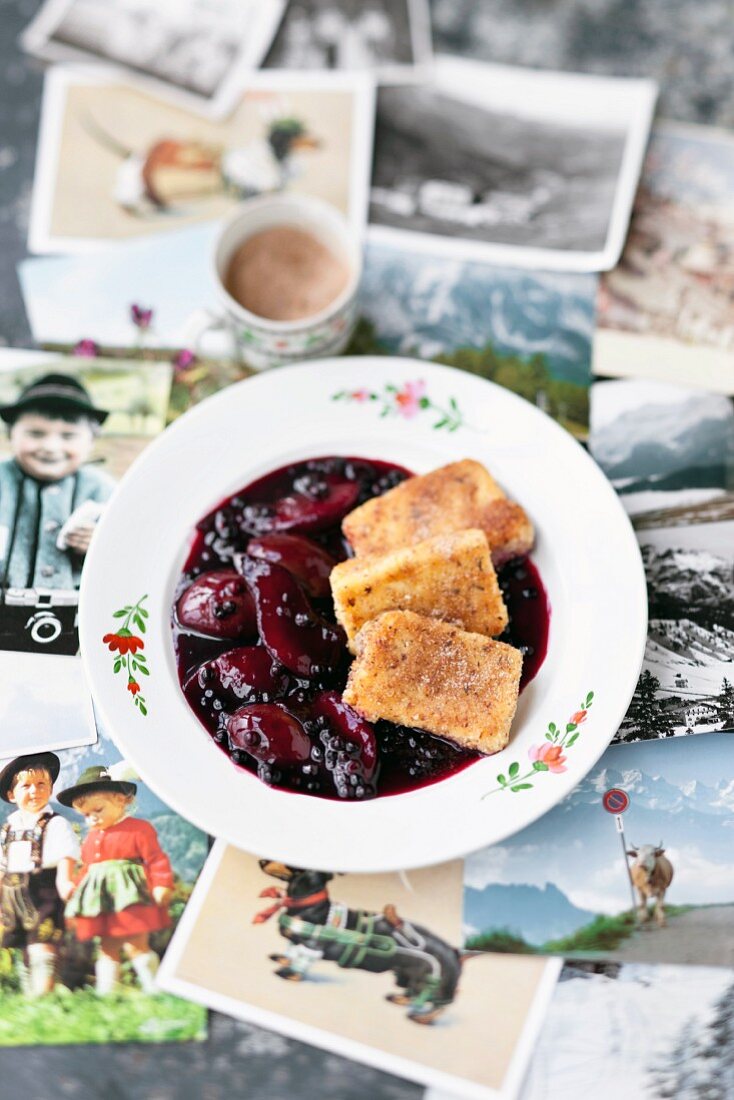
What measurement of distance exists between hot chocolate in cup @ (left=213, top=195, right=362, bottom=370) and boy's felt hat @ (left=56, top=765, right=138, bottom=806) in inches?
53.5

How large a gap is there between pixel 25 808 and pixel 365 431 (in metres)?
1.41

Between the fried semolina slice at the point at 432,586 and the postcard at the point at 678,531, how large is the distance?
528mm

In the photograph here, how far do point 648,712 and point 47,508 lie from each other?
1865 mm

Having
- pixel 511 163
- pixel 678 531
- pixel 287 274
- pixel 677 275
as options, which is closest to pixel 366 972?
pixel 678 531

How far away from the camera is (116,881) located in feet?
8.50

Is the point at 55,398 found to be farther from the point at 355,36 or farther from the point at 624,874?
the point at 624,874

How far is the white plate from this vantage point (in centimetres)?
240

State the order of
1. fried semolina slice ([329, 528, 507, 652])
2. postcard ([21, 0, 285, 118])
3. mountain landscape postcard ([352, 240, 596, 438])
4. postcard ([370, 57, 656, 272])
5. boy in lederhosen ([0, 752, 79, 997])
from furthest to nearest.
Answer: postcard ([21, 0, 285, 118]) → postcard ([370, 57, 656, 272]) → mountain landscape postcard ([352, 240, 596, 438]) → fried semolina slice ([329, 528, 507, 652]) → boy in lederhosen ([0, 752, 79, 997])

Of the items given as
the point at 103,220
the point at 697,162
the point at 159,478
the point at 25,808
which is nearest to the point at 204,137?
the point at 103,220

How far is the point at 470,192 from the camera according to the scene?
142 inches

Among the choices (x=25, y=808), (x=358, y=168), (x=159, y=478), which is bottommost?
(x=25, y=808)

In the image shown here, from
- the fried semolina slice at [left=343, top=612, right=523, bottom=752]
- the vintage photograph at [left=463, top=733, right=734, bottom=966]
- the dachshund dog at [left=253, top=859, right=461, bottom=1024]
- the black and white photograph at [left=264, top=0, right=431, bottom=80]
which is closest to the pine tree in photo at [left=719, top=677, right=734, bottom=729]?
the vintage photograph at [left=463, top=733, right=734, bottom=966]

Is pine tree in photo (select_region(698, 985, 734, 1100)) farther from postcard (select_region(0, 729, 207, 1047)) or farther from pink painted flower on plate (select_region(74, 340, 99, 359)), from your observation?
pink painted flower on plate (select_region(74, 340, 99, 359))

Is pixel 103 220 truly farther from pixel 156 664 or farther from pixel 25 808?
pixel 25 808
